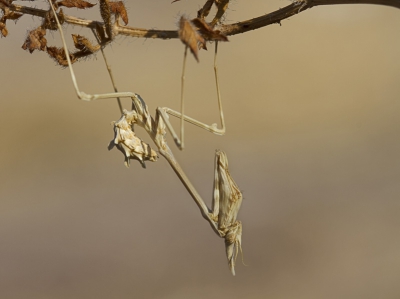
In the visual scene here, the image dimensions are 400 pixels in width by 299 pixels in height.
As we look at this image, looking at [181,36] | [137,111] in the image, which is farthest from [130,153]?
[181,36]

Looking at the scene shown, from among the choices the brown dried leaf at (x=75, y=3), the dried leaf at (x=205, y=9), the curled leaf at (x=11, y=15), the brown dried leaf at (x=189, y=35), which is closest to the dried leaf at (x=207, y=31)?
the brown dried leaf at (x=189, y=35)

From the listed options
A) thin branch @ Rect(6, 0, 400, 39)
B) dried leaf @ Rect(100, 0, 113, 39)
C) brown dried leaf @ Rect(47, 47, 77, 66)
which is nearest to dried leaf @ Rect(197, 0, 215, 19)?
thin branch @ Rect(6, 0, 400, 39)

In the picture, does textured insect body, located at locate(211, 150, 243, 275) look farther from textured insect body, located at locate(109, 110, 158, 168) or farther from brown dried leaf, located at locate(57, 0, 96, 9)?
brown dried leaf, located at locate(57, 0, 96, 9)

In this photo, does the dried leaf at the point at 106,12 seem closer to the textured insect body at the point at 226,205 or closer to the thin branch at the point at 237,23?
the thin branch at the point at 237,23

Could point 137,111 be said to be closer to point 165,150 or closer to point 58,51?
point 165,150

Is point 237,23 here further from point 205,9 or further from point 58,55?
point 58,55

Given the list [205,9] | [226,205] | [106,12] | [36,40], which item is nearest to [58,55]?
[36,40]

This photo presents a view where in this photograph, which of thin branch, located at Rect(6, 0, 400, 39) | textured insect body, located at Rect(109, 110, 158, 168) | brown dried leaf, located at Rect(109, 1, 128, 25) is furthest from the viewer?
textured insect body, located at Rect(109, 110, 158, 168)

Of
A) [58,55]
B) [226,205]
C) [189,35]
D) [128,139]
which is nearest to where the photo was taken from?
[189,35]
